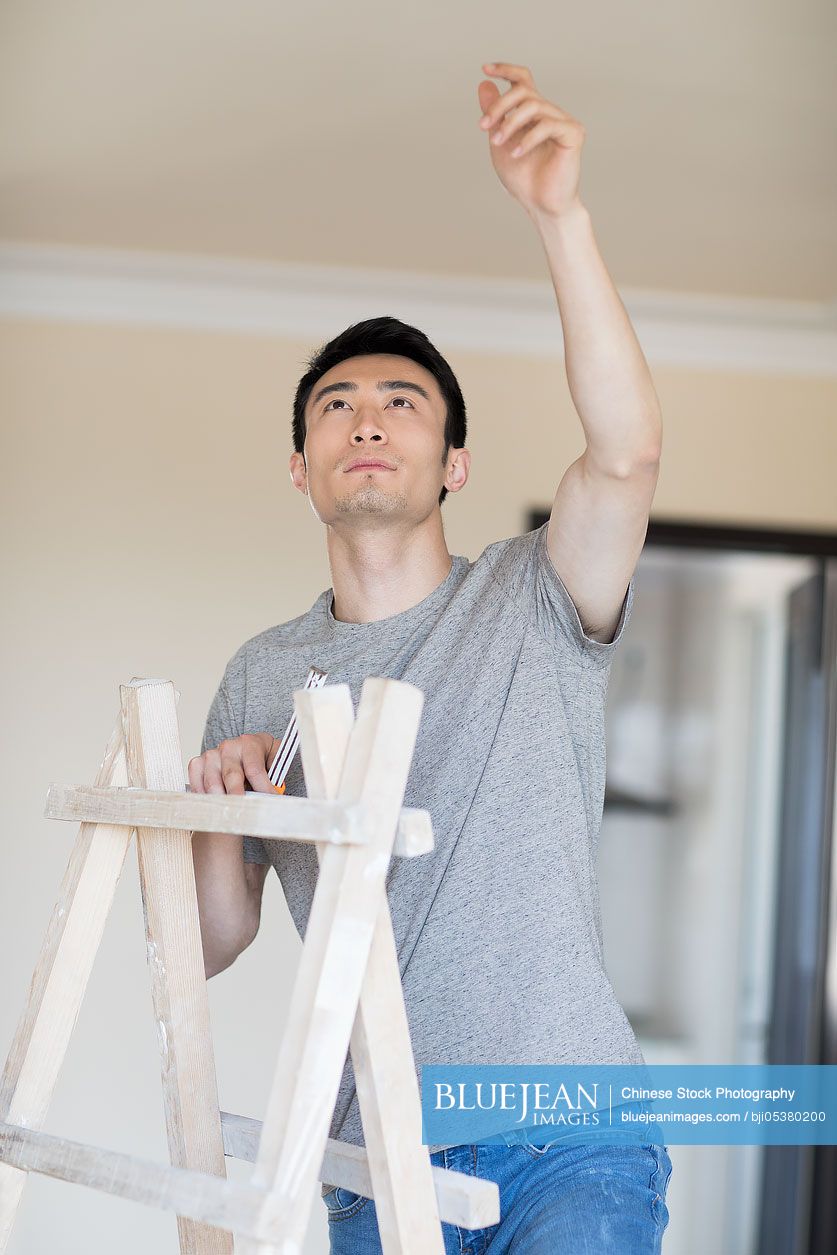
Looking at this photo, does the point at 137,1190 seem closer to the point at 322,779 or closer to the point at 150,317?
the point at 322,779

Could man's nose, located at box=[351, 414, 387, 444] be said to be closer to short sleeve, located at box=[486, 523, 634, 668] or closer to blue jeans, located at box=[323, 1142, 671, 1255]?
short sleeve, located at box=[486, 523, 634, 668]

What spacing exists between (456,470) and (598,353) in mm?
529

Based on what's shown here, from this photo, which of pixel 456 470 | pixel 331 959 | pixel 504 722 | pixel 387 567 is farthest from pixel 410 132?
pixel 331 959

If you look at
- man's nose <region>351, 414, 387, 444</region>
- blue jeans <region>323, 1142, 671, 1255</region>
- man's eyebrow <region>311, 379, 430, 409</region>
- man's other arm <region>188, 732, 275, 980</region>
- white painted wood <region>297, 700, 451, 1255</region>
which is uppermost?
man's eyebrow <region>311, 379, 430, 409</region>

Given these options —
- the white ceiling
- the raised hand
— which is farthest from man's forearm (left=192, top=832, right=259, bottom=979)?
the white ceiling

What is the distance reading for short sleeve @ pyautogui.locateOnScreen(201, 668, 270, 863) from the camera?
1.60 metres

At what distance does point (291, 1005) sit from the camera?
936mm

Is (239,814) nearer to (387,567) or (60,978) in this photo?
(60,978)

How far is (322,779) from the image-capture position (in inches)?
38.8

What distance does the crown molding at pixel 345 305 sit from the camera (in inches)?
128

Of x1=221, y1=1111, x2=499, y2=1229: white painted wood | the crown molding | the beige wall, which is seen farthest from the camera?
the crown molding

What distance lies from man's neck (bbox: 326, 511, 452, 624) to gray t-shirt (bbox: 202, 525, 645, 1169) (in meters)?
0.05

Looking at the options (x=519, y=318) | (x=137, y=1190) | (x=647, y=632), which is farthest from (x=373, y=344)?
(x=647, y=632)

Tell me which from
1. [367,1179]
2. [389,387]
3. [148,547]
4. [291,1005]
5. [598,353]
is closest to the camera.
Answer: [291,1005]
